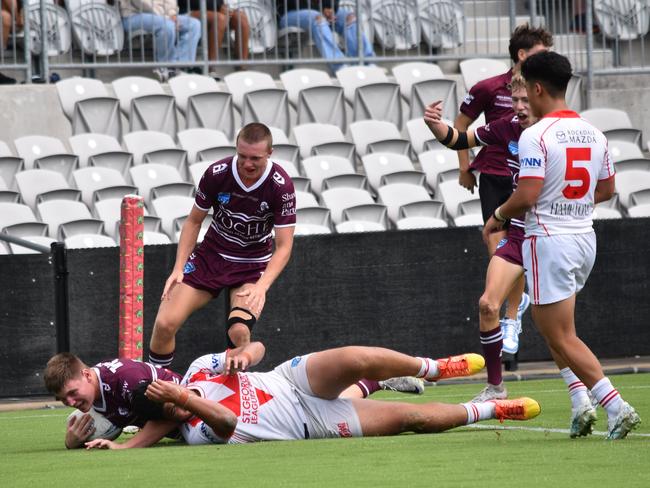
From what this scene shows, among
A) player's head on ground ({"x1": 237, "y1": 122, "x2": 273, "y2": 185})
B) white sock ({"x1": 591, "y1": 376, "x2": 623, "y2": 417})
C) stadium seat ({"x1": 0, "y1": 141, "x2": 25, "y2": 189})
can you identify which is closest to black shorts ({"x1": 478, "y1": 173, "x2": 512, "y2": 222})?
player's head on ground ({"x1": 237, "y1": 122, "x2": 273, "y2": 185})

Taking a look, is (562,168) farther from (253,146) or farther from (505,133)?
(505,133)

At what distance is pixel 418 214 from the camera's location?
1531cm

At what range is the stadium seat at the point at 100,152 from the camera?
1555 cm

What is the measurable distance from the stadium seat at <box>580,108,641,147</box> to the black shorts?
22.8 feet

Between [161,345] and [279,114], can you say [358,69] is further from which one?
[161,345]

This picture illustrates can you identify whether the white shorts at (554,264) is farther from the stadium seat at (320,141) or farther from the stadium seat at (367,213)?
the stadium seat at (320,141)

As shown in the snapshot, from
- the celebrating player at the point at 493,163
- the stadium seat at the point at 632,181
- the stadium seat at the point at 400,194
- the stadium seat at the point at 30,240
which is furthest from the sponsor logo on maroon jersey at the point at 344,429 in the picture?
the stadium seat at the point at 632,181

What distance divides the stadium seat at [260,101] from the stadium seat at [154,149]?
136 centimetres

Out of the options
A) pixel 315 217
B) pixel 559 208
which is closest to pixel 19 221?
pixel 315 217

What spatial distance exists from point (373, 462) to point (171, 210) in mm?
8150

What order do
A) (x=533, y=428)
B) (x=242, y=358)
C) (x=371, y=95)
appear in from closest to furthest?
(x=242, y=358)
(x=533, y=428)
(x=371, y=95)

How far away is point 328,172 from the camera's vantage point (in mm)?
15852

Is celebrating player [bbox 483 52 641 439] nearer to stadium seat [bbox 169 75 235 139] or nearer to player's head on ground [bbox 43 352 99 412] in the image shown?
player's head on ground [bbox 43 352 99 412]

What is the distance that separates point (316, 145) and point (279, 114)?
1023 millimetres
